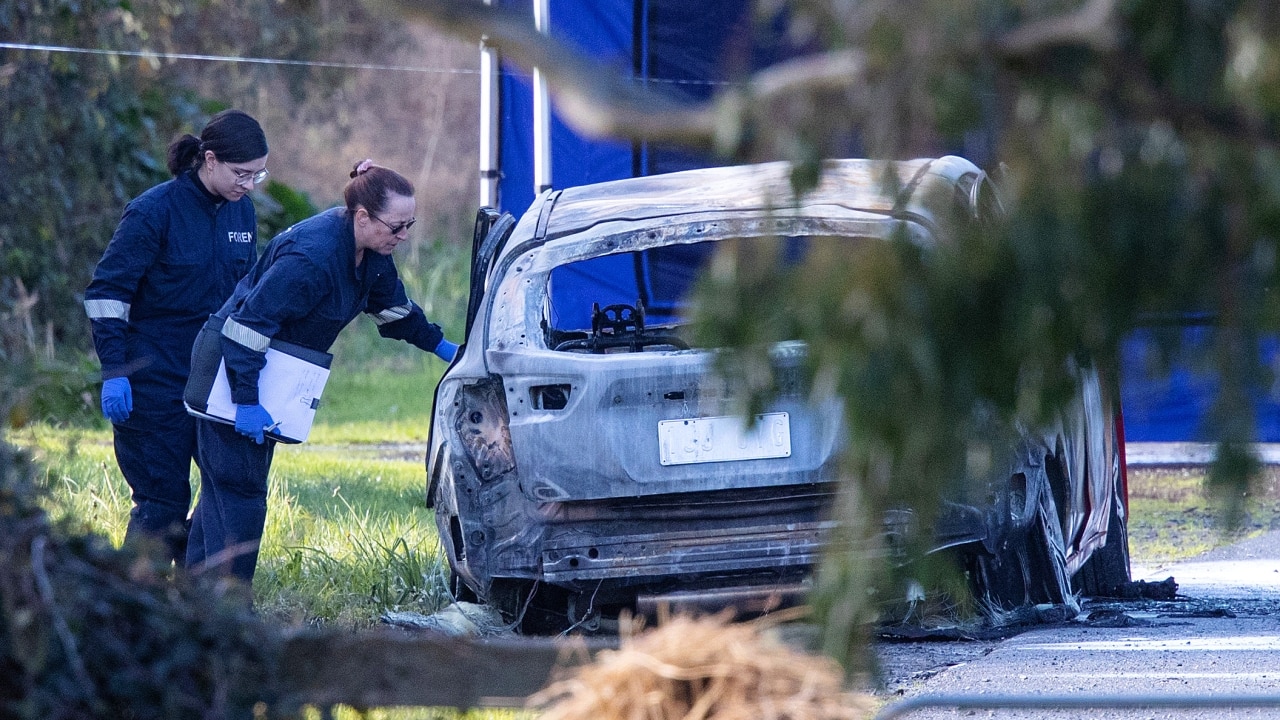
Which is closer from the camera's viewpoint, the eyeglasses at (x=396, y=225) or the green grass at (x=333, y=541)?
the eyeglasses at (x=396, y=225)

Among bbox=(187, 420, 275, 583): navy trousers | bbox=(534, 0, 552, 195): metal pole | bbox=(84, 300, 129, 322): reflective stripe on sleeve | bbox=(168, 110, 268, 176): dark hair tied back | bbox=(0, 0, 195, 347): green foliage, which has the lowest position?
bbox=(187, 420, 275, 583): navy trousers

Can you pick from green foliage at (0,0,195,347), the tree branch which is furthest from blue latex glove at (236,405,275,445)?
green foliage at (0,0,195,347)

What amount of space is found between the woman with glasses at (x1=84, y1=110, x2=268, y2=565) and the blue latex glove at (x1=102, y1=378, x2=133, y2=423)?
0.05 meters

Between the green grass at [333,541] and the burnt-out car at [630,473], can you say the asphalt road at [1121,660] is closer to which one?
the burnt-out car at [630,473]

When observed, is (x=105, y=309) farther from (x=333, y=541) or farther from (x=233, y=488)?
(x=333, y=541)

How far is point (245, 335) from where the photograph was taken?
5.70 meters

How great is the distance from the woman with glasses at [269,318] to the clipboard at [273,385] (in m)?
0.05

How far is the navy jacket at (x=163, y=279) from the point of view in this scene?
6070 millimetres

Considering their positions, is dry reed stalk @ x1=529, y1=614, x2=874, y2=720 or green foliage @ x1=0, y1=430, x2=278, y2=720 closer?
green foliage @ x1=0, y1=430, x2=278, y2=720

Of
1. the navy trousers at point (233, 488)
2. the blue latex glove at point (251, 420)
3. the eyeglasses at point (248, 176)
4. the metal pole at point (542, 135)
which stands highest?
the metal pole at point (542, 135)

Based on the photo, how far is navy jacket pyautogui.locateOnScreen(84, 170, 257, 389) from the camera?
6070 millimetres

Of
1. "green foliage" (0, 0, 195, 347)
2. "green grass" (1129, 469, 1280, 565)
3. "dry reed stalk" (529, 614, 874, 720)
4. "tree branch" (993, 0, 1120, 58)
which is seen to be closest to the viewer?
"tree branch" (993, 0, 1120, 58)

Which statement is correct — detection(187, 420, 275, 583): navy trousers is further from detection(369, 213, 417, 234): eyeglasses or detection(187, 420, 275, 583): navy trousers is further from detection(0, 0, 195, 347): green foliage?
detection(0, 0, 195, 347): green foliage

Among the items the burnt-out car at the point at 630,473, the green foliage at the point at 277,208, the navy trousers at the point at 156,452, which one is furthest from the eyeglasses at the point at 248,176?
the green foliage at the point at 277,208
